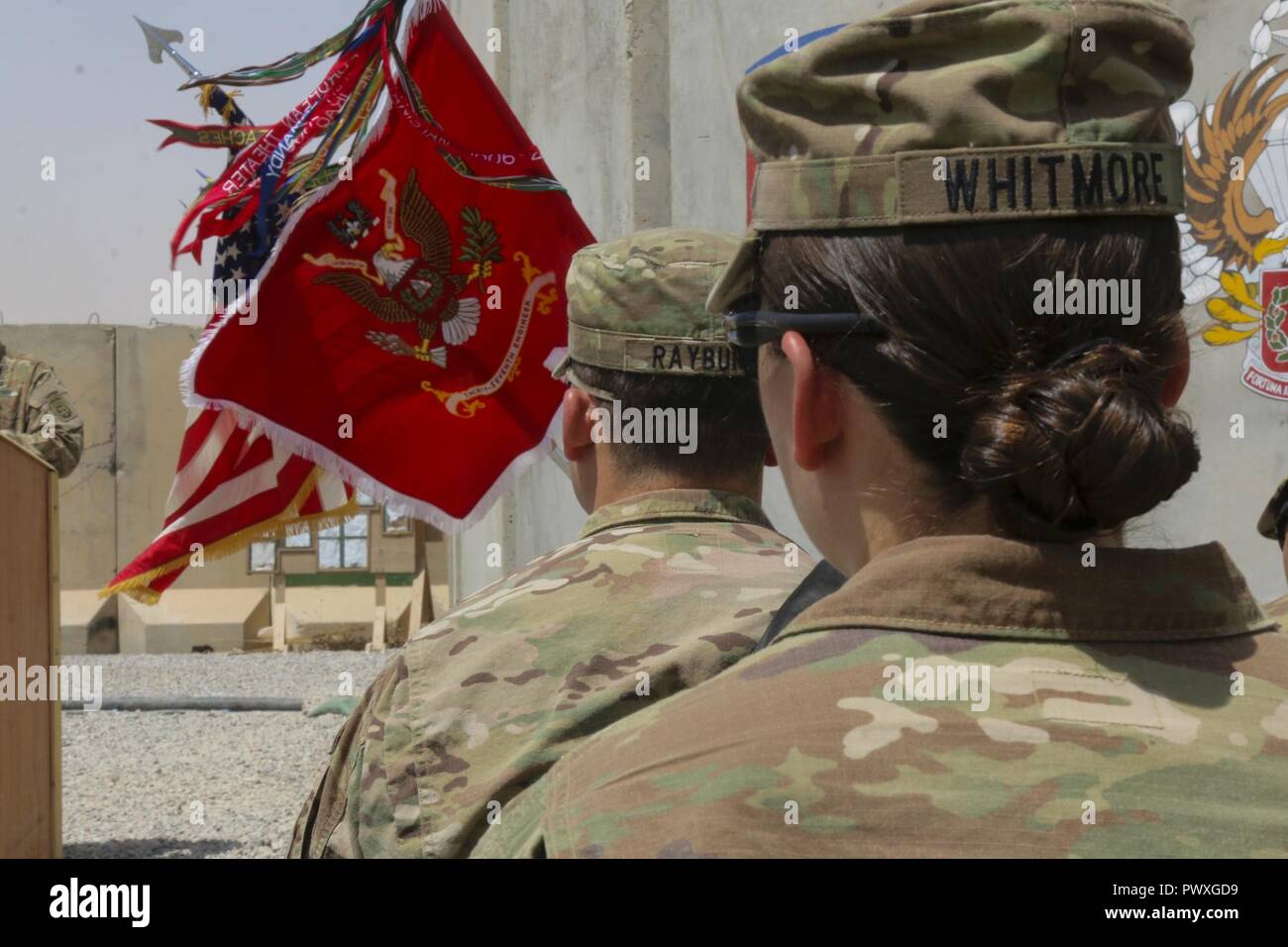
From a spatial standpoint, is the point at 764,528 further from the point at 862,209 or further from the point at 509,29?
the point at 509,29

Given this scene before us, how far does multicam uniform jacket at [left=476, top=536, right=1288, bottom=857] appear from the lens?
861 millimetres

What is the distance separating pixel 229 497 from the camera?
3857 mm

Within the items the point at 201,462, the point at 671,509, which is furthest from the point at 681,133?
the point at 671,509

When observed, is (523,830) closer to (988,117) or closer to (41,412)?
(988,117)

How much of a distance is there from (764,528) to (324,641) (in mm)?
11568

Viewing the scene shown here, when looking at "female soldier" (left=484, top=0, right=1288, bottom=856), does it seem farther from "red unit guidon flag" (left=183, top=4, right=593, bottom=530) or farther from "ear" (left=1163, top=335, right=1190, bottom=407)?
"red unit guidon flag" (left=183, top=4, right=593, bottom=530)

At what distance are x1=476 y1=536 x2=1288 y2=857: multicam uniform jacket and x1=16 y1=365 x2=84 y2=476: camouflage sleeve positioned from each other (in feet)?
22.4

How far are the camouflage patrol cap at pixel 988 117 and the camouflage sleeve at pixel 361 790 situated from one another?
3.38 feet

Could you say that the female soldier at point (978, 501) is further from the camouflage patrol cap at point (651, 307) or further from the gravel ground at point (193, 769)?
the gravel ground at point (193, 769)

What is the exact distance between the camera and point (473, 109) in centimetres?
432

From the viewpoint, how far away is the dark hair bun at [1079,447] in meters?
0.94

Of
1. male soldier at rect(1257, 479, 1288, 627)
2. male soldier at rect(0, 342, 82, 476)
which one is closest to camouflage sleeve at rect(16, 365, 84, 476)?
male soldier at rect(0, 342, 82, 476)

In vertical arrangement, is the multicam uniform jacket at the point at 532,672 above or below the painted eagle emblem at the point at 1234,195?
below

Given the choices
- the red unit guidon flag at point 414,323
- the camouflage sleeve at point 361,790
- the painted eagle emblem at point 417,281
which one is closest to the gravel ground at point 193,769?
the red unit guidon flag at point 414,323
